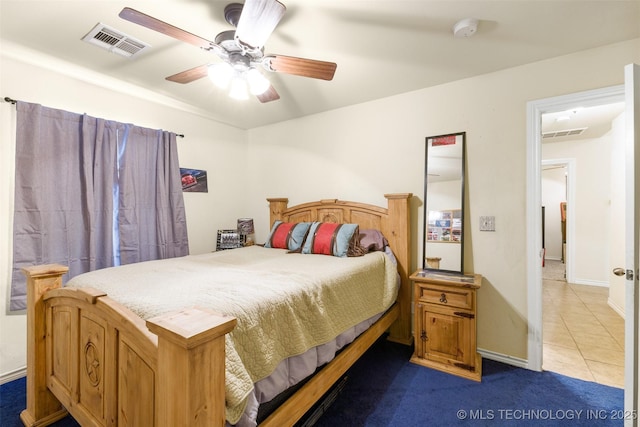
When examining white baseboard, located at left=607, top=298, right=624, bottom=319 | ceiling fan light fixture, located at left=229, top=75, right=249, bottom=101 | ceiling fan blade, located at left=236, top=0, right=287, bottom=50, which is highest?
ceiling fan blade, located at left=236, top=0, right=287, bottom=50

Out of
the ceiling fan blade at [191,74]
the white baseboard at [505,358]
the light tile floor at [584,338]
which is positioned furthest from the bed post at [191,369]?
the light tile floor at [584,338]

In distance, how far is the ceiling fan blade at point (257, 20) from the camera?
4.26 ft

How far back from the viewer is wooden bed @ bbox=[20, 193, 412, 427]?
77 centimetres

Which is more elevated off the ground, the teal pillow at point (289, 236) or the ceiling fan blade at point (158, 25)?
the ceiling fan blade at point (158, 25)

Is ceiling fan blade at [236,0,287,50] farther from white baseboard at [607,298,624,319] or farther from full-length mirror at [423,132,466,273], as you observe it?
white baseboard at [607,298,624,319]

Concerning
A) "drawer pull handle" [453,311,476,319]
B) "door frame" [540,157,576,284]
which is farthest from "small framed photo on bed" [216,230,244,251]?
"door frame" [540,157,576,284]

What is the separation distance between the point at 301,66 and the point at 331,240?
151 cm

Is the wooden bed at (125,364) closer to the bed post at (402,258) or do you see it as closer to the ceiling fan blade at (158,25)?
the bed post at (402,258)

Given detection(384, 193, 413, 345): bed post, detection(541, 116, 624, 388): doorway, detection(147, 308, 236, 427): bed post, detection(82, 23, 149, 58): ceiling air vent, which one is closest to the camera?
detection(147, 308, 236, 427): bed post

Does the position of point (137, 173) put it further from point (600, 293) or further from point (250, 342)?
point (600, 293)

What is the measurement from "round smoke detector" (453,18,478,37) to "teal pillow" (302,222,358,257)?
1666mm

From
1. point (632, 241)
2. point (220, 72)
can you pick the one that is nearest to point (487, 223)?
point (632, 241)

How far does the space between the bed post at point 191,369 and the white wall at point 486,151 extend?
2315 mm

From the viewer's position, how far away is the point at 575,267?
472 centimetres
